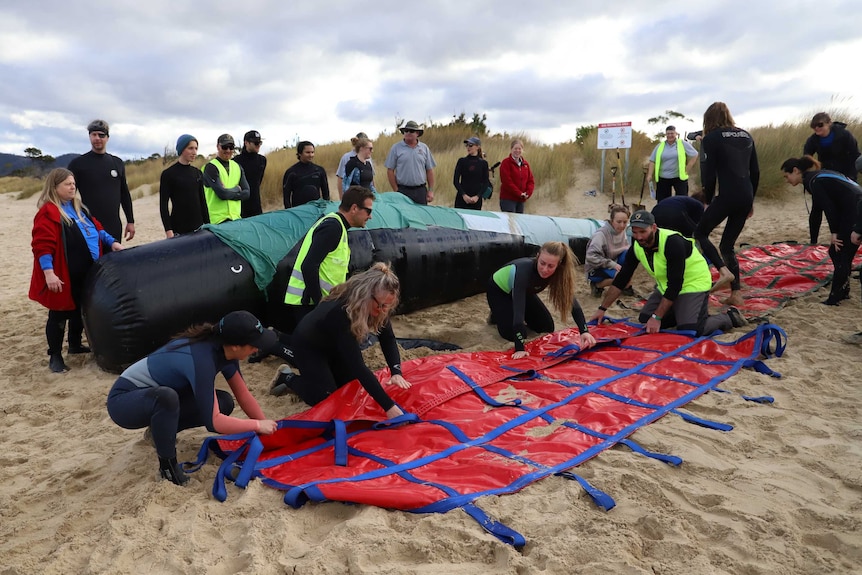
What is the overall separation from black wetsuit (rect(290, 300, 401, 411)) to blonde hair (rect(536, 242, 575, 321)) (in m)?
1.28

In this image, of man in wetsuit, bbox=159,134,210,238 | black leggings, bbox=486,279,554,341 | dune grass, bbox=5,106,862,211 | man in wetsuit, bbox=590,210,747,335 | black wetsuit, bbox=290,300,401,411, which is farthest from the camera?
dune grass, bbox=5,106,862,211

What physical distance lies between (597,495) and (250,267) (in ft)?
9.98

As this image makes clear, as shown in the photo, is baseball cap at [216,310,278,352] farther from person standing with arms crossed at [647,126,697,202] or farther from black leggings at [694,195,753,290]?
person standing with arms crossed at [647,126,697,202]

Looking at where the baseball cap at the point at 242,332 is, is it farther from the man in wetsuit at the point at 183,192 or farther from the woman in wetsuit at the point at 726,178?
the woman in wetsuit at the point at 726,178

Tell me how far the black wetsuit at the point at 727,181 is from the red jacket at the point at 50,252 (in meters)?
5.03

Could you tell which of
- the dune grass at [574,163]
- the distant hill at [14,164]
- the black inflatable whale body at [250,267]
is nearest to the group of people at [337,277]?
the black inflatable whale body at [250,267]

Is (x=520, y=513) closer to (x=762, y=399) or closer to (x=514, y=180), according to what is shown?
(x=762, y=399)

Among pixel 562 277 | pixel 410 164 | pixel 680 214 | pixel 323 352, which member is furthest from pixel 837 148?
pixel 323 352

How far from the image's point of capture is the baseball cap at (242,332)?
2.54 metres

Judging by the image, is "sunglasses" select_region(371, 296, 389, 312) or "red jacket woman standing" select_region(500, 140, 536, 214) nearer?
"sunglasses" select_region(371, 296, 389, 312)

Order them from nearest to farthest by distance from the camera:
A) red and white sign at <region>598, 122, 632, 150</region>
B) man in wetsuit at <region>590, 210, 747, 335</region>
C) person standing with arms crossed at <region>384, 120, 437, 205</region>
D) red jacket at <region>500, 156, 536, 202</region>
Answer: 1. man in wetsuit at <region>590, 210, 747, 335</region>
2. person standing with arms crossed at <region>384, 120, 437, 205</region>
3. red jacket at <region>500, 156, 536, 202</region>
4. red and white sign at <region>598, 122, 632, 150</region>

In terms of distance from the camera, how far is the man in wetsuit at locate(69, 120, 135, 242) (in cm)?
470

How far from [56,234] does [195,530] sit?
111 inches

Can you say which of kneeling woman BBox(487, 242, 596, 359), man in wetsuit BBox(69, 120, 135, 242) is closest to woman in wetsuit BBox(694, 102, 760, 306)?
kneeling woman BBox(487, 242, 596, 359)
